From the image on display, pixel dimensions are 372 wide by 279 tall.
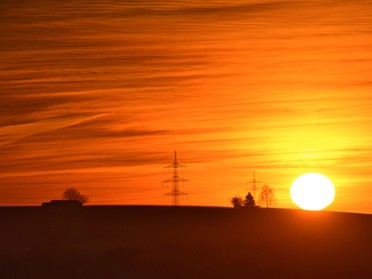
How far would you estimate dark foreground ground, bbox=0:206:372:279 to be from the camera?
49750mm

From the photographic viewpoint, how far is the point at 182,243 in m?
50.6

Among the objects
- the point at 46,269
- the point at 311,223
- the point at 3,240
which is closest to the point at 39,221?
the point at 3,240

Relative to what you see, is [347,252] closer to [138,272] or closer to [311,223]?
[311,223]

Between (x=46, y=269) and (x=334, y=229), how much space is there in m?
10.3

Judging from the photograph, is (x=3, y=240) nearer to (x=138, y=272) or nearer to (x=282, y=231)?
(x=138, y=272)

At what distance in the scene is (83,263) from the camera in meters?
49.6

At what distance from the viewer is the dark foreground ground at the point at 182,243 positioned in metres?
49.8

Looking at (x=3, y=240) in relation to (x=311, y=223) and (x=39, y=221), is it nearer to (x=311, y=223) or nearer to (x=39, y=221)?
(x=39, y=221)

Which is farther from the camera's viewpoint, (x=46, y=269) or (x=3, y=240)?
(x=3, y=240)

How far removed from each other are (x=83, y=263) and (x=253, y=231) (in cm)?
623

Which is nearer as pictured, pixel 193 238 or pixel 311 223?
pixel 193 238

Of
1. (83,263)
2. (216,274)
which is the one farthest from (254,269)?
(83,263)

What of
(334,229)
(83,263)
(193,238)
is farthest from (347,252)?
(83,263)

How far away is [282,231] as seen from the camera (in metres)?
53.6
